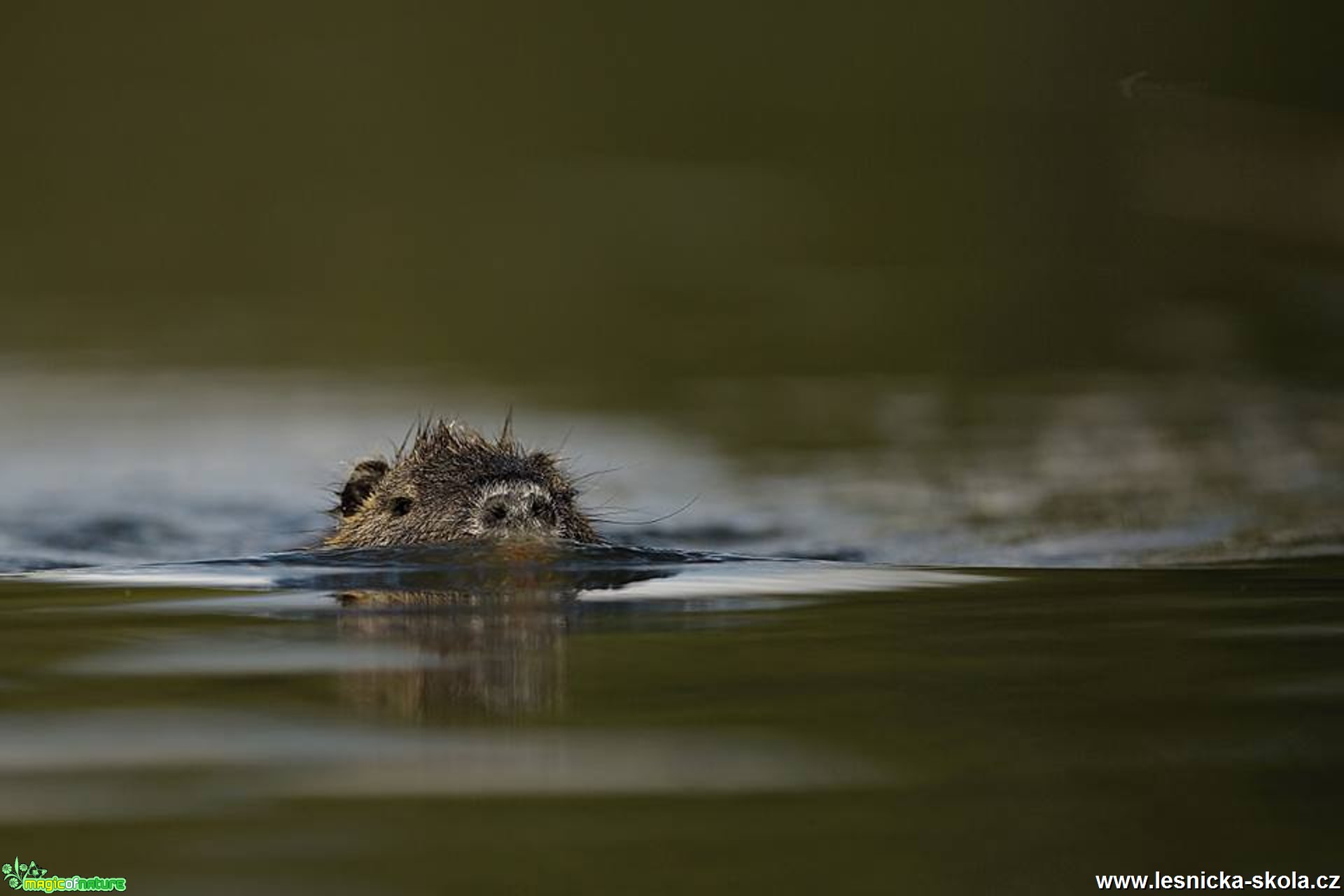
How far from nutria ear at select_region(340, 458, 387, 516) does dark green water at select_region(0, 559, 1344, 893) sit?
1.72m

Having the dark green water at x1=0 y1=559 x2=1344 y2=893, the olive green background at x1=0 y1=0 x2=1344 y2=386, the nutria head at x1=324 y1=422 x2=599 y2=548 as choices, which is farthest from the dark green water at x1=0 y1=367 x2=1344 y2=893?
the olive green background at x1=0 y1=0 x2=1344 y2=386

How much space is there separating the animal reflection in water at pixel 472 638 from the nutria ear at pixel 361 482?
1432 millimetres

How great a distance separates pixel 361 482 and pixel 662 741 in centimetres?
385

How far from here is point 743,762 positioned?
158 inches

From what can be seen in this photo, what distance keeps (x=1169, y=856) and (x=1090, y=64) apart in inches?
451

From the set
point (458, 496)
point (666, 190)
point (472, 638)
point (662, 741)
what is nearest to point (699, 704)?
point (662, 741)

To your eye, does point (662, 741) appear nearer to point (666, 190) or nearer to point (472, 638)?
point (472, 638)

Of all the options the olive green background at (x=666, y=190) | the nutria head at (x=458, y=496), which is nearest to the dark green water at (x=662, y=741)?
the nutria head at (x=458, y=496)

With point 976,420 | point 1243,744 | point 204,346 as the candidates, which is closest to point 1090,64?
point 976,420

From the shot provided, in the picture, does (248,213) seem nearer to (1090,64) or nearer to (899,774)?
(1090,64)

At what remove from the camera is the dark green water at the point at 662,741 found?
3455mm

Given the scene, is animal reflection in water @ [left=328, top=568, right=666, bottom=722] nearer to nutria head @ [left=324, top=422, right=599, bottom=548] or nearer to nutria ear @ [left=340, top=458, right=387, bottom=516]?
nutria head @ [left=324, top=422, right=599, bottom=548]

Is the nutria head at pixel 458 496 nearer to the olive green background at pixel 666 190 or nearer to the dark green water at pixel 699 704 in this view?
the dark green water at pixel 699 704

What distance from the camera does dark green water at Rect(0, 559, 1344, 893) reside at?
346 centimetres
